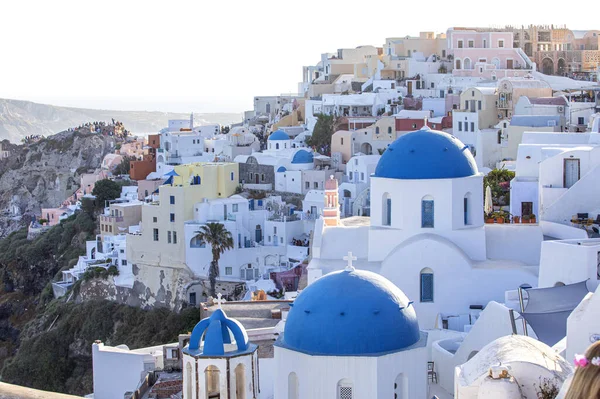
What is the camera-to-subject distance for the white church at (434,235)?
2347cm

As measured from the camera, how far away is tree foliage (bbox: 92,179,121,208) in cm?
5312

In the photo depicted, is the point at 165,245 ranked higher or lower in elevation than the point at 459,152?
lower

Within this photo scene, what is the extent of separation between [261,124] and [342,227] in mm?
41100

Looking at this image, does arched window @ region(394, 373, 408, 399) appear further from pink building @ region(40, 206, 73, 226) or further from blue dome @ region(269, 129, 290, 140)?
pink building @ region(40, 206, 73, 226)

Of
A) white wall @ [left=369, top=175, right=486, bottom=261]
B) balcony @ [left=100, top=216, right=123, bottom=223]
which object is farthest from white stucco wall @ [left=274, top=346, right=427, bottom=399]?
balcony @ [left=100, top=216, right=123, bottom=223]

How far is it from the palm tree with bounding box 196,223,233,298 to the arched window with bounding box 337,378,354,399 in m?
25.3

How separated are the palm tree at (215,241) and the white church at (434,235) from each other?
17.1 metres

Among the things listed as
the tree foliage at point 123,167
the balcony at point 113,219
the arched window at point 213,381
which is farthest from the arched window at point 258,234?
the arched window at point 213,381

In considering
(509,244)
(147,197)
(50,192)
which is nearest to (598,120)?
(509,244)

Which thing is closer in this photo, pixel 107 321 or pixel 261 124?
pixel 107 321

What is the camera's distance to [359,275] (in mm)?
16406

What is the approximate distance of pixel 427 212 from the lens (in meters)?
23.7

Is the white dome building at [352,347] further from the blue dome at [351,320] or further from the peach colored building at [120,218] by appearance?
the peach colored building at [120,218]

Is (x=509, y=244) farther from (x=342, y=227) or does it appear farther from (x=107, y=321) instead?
(x=107, y=321)
